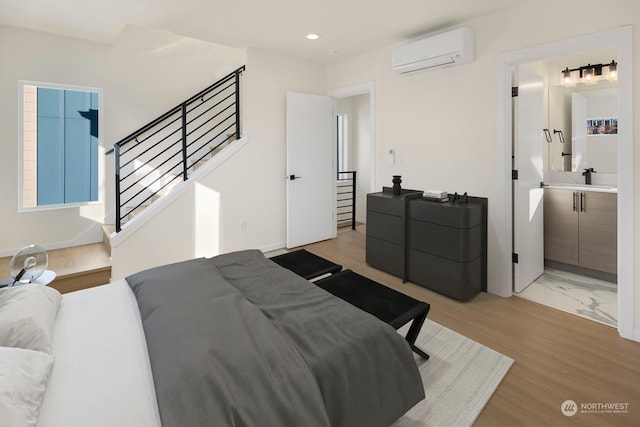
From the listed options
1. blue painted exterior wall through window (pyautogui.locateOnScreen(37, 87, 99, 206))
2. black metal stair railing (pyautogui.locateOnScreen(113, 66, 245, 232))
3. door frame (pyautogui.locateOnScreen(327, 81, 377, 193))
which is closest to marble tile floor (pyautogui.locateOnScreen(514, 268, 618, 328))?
door frame (pyautogui.locateOnScreen(327, 81, 377, 193))

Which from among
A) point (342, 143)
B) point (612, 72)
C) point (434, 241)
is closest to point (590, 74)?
point (612, 72)

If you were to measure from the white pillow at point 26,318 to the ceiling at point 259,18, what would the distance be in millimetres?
2547

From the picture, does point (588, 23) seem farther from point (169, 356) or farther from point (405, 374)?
point (169, 356)

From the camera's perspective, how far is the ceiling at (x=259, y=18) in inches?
112

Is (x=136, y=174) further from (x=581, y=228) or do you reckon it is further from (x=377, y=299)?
(x=581, y=228)

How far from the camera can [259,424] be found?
96 centimetres

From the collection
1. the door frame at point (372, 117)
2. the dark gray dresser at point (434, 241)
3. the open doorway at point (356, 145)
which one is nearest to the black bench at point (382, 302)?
the dark gray dresser at point (434, 241)

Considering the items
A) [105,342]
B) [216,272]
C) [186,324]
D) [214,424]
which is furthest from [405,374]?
[105,342]

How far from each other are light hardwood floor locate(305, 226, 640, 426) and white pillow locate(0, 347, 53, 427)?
1.81 m

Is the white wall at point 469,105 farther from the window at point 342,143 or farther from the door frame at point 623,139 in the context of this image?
the window at point 342,143

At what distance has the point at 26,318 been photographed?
4.11 ft

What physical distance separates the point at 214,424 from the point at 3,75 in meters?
4.45

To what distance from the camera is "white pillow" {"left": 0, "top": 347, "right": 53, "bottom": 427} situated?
850mm

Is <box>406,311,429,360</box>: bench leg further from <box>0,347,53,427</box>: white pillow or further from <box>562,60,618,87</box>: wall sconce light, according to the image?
<box>562,60,618,87</box>: wall sconce light
